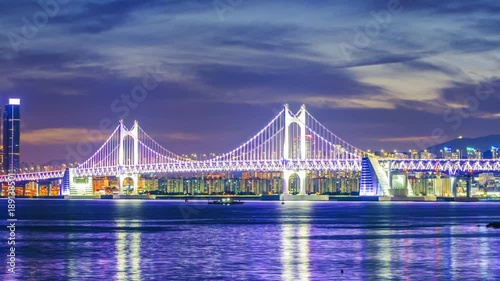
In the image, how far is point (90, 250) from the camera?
35.5 meters

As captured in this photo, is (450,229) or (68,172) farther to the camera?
(68,172)

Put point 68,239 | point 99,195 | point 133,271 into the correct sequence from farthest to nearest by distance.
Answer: point 99,195 < point 68,239 < point 133,271

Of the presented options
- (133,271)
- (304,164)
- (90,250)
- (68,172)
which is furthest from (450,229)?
(68,172)

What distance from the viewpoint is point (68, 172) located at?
14862 centimetres

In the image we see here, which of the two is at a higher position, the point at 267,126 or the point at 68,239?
the point at 267,126

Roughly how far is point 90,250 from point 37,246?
328 cm

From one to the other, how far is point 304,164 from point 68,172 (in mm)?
46045

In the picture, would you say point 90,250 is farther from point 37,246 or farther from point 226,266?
point 226,266

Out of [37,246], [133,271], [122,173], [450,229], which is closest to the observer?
[133,271]

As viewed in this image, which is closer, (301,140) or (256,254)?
(256,254)

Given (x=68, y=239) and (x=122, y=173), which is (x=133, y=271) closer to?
(x=68, y=239)

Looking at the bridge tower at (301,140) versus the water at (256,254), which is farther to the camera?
the bridge tower at (301,140)

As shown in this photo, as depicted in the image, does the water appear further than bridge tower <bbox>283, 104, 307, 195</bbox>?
No

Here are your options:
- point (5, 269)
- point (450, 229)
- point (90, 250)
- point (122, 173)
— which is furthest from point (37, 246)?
point (122, 173)
